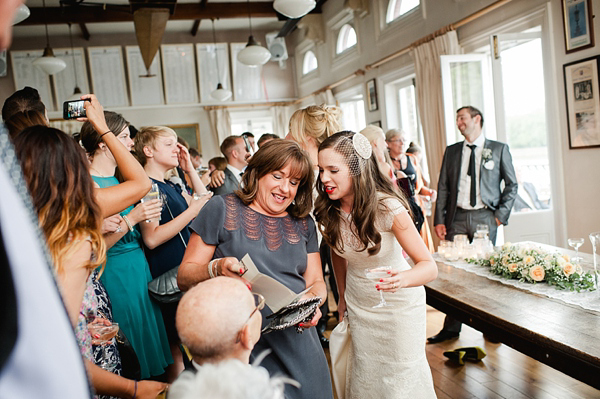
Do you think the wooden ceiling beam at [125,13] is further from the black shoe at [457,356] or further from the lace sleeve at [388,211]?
the lace sleeve at [388,211]

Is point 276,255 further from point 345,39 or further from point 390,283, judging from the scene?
point 345,39

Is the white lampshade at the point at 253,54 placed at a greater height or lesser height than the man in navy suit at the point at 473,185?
greater

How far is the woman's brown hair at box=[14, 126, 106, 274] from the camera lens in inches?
44.6

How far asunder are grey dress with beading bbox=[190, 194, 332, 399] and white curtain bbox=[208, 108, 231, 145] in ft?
34.5

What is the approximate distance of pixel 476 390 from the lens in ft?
9.75

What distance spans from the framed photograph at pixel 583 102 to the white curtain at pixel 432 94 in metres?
1.86

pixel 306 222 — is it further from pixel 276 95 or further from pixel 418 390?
pixel 276 95

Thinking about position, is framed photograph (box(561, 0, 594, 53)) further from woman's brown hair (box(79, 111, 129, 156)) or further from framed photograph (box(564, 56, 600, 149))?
woman's brown hair (box(79, 111, 129, 156))

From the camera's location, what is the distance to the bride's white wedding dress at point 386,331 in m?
2.14

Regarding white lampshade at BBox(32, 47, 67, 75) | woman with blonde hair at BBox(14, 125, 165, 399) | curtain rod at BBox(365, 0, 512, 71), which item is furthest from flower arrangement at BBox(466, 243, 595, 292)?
white lampshade at BBox(32, 47, 67, 75)

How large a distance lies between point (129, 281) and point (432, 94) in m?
5.47

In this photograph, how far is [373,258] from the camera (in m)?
2.21

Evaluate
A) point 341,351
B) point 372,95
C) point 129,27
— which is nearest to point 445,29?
point 372,95

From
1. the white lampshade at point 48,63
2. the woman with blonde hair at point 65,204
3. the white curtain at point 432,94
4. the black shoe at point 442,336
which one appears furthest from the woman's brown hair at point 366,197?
the white lampshade at point 48,63
